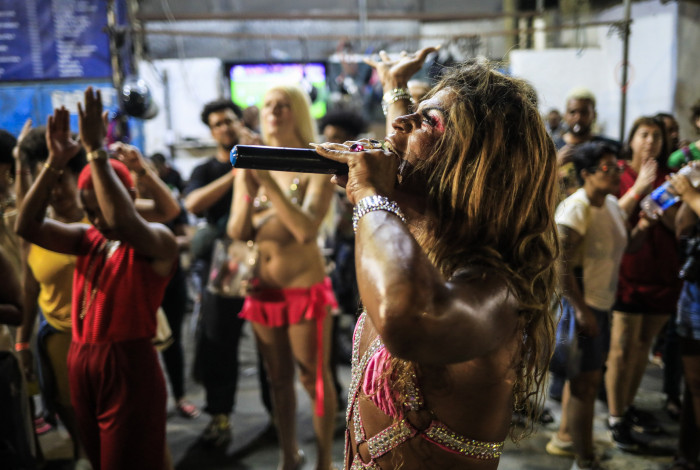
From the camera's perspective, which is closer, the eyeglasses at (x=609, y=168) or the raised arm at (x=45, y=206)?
the raised arm at (x=45, y=206)

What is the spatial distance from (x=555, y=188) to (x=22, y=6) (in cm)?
747

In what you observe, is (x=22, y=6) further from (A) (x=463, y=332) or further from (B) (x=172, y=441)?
(A) (x=463, y=332)

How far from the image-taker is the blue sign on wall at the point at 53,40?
668 cm

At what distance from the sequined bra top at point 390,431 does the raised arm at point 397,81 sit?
2.90 feet

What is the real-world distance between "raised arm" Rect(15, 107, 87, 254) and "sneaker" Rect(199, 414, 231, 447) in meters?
1.74

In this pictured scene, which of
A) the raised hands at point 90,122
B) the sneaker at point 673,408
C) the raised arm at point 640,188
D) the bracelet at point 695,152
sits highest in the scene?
the raised hands at point 90,122

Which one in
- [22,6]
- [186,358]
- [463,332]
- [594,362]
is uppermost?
[22,6]

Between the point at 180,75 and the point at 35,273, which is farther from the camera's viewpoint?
the point at 180,75

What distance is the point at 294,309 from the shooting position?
291 cm

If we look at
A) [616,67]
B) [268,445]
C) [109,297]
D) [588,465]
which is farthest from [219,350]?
[616,67]

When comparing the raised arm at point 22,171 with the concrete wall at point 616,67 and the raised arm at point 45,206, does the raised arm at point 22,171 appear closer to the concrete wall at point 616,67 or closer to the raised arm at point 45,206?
the raised arm at point 45,206

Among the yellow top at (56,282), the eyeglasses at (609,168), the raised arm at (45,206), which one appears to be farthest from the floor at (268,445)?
the raised arm at (45,206)

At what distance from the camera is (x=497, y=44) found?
9.77 metres

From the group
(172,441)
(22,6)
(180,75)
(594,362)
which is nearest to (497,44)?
(180,75)
